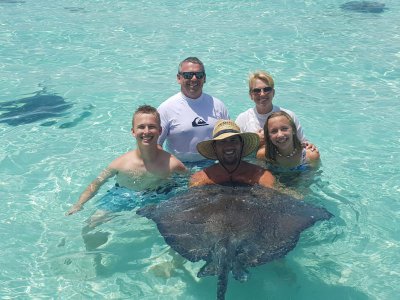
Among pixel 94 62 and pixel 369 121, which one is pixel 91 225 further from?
pixel 94 62

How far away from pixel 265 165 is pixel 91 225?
2118 mm

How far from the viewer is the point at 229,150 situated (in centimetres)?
444

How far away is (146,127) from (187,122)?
84 cm

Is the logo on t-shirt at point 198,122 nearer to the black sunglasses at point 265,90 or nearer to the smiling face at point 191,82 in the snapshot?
the smiling face at point 191,82

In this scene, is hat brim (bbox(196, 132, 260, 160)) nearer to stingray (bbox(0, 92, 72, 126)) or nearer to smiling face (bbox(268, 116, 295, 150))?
smiling face (bbox(268, 116, 295, 150))

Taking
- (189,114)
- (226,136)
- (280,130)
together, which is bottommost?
(189,114)

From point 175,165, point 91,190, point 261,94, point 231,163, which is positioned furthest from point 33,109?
point 231,163

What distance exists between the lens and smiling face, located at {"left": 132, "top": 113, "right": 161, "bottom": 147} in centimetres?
471

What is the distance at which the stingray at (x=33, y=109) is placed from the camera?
8483 mm

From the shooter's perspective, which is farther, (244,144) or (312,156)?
(312,156)

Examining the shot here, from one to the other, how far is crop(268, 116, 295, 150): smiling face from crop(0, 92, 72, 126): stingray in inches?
208

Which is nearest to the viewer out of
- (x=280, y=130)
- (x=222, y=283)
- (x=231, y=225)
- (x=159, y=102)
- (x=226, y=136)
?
(x=222, y=283)

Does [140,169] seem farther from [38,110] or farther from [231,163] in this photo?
[38,110]

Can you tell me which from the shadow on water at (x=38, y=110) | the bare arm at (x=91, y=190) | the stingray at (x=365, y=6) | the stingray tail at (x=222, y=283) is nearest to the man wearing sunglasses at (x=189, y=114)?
the bare arm at (x=91, y=190)
